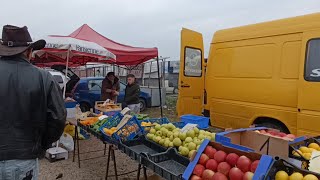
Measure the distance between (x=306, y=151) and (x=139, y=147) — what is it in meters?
→ 1.81

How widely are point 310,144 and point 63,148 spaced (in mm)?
5126

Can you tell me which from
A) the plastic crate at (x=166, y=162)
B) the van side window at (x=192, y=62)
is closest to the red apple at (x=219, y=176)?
the plastic crate at (x=166, y=162)

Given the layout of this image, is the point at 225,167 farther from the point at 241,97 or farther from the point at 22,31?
the point at 241,97

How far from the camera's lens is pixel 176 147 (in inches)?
120

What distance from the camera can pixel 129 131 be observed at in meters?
3.69

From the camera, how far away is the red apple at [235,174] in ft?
6.39

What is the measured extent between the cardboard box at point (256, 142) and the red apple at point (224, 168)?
276 mm

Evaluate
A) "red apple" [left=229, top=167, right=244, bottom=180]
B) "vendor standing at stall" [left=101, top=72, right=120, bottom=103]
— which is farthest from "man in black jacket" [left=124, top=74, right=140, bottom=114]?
"red apple" [left=229, top=167, right=244, bottom=180]

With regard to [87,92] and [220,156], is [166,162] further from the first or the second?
[87,92]

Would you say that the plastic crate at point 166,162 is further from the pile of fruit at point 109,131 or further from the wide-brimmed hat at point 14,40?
the wide-brimmed hat at point 14,40

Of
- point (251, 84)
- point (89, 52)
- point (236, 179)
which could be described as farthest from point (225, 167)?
point (89, 52)

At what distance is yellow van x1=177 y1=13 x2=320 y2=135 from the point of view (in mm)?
4441

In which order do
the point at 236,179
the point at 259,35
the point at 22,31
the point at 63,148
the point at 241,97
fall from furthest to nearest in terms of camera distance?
1. the point at 63,148
2. the point at 241,97
3. the point at 259,35
4. the point at 22,31
5. the point at 236,179

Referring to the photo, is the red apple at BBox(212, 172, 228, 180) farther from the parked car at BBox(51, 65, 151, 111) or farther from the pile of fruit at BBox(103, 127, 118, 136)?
the parked car at BBox(51, 65, 151, 111)
